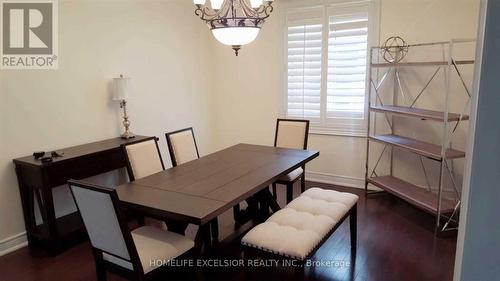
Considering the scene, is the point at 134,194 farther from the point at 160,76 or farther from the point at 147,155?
the point at 160,76

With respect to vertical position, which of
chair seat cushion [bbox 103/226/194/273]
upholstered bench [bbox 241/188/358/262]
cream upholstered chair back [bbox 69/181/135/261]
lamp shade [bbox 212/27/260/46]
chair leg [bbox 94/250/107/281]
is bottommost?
chair leg [bbox 94/250/107/281]

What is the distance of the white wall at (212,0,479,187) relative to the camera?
3763mm

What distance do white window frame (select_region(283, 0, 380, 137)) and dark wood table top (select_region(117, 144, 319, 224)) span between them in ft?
4.40

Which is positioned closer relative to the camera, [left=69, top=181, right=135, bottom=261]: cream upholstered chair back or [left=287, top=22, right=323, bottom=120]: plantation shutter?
[left=69, top=181, right=135, bottom=261]: cream upholstered chair back

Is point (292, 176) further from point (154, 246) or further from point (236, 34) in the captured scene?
point (154, 246)

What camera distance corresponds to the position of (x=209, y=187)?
244 cm

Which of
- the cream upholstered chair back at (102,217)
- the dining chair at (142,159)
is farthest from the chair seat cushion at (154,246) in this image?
the dining chair at (142,159)

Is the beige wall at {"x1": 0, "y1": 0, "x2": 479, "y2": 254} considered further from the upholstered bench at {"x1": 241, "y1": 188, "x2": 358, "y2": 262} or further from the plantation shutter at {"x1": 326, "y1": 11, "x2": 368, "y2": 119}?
the upholstered bench at {"x1": 241, "y1": 188, "x2": 358, "y2": 262}

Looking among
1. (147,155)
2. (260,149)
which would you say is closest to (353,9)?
(260,149)

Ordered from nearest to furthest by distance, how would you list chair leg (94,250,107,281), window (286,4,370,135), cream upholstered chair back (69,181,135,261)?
cream upholstered chair back (69,181,135,261) < chair leg (94,250,107,281) < window (286,4,370,135)

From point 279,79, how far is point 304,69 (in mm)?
394

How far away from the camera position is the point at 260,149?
3566mm

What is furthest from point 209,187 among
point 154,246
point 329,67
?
point 329,67

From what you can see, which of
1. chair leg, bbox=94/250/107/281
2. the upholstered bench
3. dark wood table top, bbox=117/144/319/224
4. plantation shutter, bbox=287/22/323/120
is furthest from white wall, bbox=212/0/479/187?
chair leg, bbox=94/250/107/281
